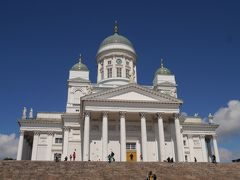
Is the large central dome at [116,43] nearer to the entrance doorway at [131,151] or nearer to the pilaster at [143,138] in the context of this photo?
the pilaster at [143,138]

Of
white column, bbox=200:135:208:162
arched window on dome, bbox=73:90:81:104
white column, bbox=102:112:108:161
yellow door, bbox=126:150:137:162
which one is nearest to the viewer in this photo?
white column, bbox=102:112:108:161

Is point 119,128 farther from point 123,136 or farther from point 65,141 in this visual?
point 65,141

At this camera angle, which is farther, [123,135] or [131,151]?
[131,151]

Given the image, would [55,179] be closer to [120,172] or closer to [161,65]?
[120,172]

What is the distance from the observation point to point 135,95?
39531mm

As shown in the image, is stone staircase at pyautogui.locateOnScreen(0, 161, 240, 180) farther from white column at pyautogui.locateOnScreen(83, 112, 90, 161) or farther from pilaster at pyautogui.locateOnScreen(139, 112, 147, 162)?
white column at pyautogui.locateOnScreen(83, 112, 90, 161)

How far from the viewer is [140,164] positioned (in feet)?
88.1

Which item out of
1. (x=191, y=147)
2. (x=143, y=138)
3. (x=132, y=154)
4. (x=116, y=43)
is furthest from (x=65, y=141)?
(x=116, y=43)

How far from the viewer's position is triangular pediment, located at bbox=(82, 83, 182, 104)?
38.6 metres

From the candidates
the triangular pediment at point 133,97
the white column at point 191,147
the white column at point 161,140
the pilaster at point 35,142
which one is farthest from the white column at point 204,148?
the pilaster at point 35,142

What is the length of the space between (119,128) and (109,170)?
1522cm

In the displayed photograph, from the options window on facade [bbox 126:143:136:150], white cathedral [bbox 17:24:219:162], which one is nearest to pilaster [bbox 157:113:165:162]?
white cathedral [bbox 17:24:219:162]

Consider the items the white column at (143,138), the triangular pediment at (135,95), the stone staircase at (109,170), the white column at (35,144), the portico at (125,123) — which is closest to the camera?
the stone staircase at (109,170)

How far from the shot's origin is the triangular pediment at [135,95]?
1519 inches
